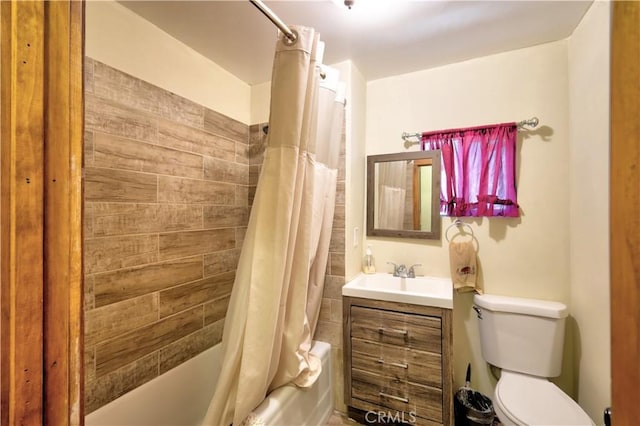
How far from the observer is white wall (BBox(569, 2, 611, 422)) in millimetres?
1239

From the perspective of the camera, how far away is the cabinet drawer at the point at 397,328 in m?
1.50

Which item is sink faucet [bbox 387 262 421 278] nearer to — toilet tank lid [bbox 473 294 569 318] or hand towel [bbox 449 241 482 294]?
hand towel [bbox 449 241 482 294]

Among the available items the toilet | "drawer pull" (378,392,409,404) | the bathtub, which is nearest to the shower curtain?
the bathtub

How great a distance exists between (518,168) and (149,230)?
2253 mm

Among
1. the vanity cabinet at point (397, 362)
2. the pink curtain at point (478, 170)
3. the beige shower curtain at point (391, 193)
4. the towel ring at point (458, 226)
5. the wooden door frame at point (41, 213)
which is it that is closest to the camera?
the wooden door frame at point (41, 213)

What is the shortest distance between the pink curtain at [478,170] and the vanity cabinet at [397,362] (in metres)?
0.75

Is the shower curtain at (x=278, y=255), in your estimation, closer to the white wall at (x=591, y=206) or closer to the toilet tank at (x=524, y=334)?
the toilet tank at (x=524, y=334)

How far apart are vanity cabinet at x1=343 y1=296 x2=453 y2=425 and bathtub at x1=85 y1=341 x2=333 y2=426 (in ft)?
0.65

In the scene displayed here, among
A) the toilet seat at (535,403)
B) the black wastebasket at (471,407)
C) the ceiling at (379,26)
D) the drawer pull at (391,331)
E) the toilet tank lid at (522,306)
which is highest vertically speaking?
the ceiling at (379,26)

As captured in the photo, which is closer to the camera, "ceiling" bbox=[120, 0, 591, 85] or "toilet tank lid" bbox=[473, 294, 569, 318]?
"ceiling" bbox=[120, 0, 591, 85]

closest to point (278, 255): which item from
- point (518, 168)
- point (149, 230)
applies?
point (149, 230)

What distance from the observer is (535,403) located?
1.33m

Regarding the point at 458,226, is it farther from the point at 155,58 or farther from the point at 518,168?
the point at 155,58

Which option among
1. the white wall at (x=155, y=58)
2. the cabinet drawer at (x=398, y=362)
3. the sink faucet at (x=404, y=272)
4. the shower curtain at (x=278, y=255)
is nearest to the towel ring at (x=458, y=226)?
the sink faucet at (x=404, y=272)
